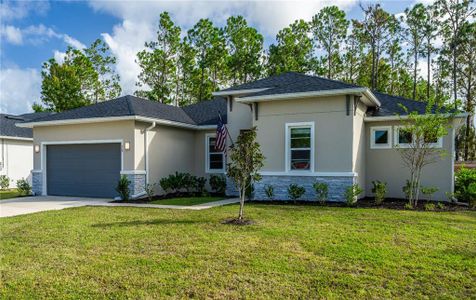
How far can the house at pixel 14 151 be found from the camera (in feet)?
61.9

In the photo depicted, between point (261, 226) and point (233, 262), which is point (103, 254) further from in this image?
point (261, 226)

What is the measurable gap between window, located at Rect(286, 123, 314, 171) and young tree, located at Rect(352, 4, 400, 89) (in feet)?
58.0

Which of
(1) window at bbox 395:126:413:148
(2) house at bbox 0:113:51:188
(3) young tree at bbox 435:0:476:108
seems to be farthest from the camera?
(3) young tree at bbox 435:0:476:108

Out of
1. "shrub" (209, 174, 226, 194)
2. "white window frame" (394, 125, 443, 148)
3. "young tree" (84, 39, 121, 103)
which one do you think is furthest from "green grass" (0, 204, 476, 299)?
"young tree" (84, 39, 121, 103)

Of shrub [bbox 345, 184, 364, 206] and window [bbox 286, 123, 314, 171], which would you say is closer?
shrub [bbox 345, 184, 364, 206]

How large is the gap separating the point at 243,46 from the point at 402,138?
19.0 metres

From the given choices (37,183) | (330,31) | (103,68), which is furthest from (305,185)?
(103,68)

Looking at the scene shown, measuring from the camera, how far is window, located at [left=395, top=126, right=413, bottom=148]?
11727mm

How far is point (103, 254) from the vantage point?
5.29 m

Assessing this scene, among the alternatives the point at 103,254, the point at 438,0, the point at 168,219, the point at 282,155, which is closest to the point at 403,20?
the point at 438,0

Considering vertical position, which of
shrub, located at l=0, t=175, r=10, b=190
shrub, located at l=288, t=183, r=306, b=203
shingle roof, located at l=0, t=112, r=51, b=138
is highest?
shingle roof, located at l=0, t=112, r=51, b=138

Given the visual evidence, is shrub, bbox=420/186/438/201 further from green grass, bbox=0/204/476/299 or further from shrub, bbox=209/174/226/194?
shrub, bbox=209/174/226/194

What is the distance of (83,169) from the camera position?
1396cm

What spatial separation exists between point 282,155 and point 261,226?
4712mm
